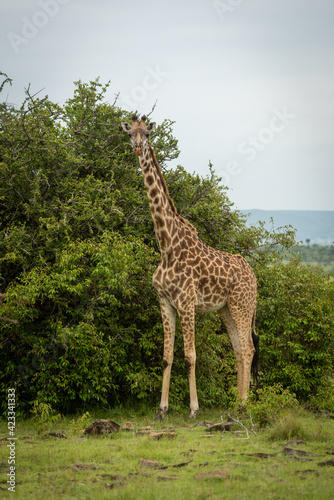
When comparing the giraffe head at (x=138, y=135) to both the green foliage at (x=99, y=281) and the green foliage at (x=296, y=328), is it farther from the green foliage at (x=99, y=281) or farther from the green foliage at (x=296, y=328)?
the green foliage at (x=296, y=328)

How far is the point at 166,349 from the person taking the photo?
10586mm

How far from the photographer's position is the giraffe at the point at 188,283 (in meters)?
10.5

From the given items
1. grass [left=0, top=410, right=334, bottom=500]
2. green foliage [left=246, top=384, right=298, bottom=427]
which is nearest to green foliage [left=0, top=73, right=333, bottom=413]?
grass [left=0, top=410, right=334, bottom=500]

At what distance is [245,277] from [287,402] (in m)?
3.09

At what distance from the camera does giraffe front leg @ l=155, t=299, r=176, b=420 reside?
10.4 metres

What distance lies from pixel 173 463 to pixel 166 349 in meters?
3.76

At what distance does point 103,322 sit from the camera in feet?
38.0

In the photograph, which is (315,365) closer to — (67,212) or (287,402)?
(287,402)

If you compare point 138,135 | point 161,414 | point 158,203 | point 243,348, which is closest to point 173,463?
point 161,414

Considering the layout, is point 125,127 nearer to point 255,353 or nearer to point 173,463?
point 255,353

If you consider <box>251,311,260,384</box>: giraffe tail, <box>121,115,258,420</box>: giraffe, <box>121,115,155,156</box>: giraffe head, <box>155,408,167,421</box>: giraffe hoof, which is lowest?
→ <box>155,408,167,421</box>: giraffe hoof

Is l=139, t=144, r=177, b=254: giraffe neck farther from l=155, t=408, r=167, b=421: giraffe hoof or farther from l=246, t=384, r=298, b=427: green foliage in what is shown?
l=246, t=384, r=298, b=427: green foliage

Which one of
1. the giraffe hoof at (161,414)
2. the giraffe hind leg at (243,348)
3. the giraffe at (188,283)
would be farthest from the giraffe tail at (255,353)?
the giraffe hoof at (161,414)

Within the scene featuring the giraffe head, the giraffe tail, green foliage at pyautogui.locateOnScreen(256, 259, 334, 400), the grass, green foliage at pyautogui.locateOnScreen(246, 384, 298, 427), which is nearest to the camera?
the grass
